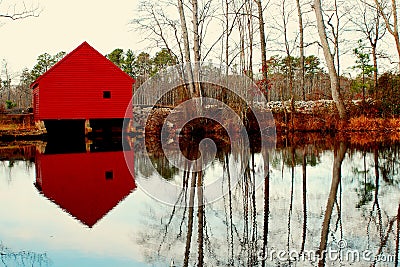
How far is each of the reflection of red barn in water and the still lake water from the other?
2 centimetres

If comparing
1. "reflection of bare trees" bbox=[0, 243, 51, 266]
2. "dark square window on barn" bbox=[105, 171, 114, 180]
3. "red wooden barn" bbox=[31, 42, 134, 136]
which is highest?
"red wooden barn" bbox=[31, 42, 134, 136]

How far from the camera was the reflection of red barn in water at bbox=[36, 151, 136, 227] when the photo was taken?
6824mm

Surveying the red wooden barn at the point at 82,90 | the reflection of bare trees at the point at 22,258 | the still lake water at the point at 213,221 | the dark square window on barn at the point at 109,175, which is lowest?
the reflection of bare trees at the point at 22,258

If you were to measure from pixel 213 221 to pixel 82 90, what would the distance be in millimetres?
22420

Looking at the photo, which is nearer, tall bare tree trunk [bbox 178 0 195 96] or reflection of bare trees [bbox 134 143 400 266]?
reflection of bare trees [bbox 134 143 400 266]

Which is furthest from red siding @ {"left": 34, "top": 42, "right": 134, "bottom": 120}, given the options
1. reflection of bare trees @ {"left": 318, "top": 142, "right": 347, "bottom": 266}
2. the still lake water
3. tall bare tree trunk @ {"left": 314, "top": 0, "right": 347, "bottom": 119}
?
reflection of bare trees @ {"left": 318, "top": 142, "right": 347, "bottom": 266}

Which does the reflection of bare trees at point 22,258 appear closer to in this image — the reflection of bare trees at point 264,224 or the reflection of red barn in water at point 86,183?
the reflection of bare trees at point 264,224

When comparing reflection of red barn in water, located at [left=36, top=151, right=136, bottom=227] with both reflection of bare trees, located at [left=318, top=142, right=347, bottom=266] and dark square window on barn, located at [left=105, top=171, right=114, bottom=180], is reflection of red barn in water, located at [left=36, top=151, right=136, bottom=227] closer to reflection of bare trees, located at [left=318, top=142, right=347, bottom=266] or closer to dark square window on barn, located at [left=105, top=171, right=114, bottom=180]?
dark square window on barn, located at [left=105, top=171, right=114, bottom=180]

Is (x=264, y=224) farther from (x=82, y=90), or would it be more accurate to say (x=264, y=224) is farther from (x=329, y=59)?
(x=82, y=90)

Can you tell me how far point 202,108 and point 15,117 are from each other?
13.9 metres

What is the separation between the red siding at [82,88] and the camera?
86.0 feet

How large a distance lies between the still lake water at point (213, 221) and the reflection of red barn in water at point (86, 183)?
0.02 m

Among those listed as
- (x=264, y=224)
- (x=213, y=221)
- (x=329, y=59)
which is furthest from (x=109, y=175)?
(x=329, y=59)

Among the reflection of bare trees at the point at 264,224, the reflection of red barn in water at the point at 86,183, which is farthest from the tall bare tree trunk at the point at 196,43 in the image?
the reflection of bare trees at the point at 264,224
